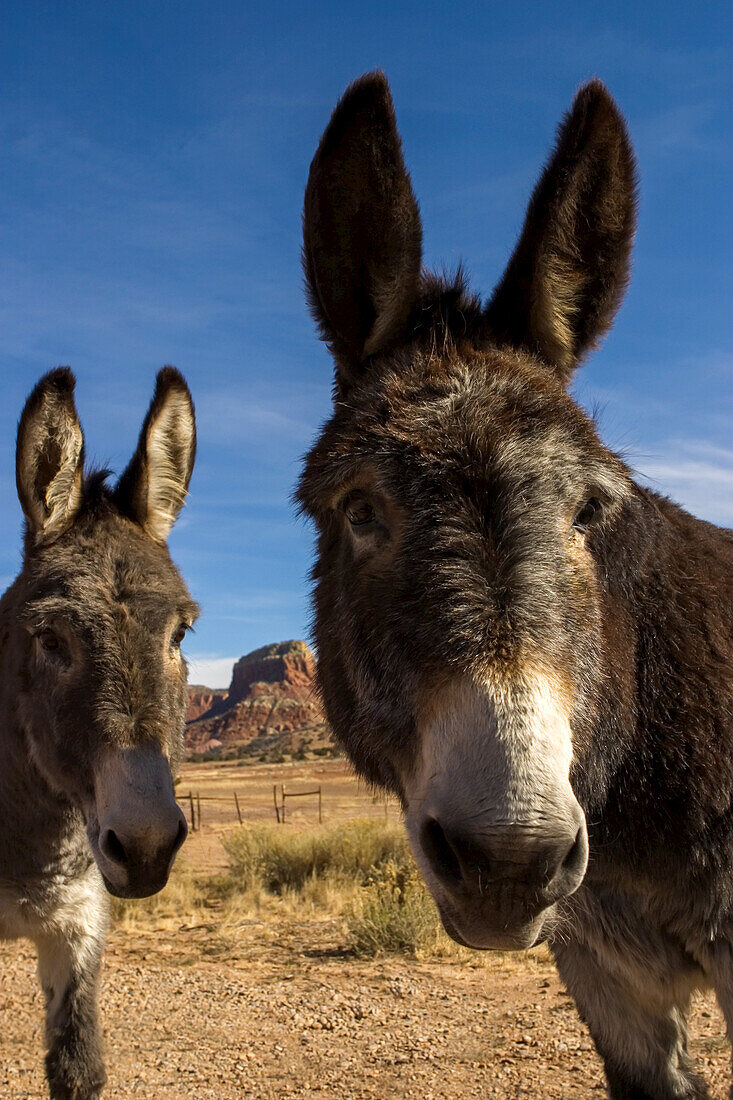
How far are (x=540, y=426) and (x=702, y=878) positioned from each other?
130cm

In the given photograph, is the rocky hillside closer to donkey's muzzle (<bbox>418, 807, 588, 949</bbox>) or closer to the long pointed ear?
the long pointed ear

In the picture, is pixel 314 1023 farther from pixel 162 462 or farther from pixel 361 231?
pixel 361 231

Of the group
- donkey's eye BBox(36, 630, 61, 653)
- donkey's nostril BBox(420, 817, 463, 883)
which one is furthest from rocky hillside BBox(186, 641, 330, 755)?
donkey's nostril BBox(420, 817, 463, 883)

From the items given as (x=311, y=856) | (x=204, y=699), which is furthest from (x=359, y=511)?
(x=204, y=699)

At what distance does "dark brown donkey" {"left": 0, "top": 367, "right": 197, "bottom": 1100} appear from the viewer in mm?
3693

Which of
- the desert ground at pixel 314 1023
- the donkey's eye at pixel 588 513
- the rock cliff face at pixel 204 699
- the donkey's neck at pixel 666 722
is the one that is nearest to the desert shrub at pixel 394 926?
the desert ground at pixel 314 1023

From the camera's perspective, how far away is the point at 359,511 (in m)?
2.31

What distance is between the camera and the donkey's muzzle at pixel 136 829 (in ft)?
11.2

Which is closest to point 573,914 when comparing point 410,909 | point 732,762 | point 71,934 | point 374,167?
point 732,762

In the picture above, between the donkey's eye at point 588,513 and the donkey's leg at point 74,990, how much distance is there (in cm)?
369

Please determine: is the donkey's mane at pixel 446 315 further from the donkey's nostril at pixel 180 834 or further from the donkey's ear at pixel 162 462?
the donkey's ear at pixel 162 462

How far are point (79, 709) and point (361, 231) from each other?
2.59 m

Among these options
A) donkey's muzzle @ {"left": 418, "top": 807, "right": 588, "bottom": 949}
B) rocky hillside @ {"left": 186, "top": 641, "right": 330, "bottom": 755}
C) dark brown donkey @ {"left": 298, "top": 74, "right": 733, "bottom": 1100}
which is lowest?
rocky hillside @ {"left": 186, "top": 641, "right": 330, "bottom": 755}

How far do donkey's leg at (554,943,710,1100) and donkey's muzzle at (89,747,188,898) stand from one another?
165cm
